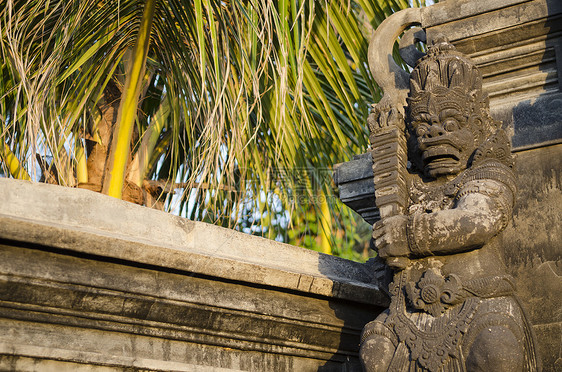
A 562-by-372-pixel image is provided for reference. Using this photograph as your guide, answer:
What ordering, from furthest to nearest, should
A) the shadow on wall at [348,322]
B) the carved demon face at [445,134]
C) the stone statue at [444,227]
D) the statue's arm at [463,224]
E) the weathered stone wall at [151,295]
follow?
the shadow on wall at [348,322] < the carved demon face at [445,134] < the statue's arm at [463,224] < the stone statue at [444,227] < the weathered stone wall at [151,295]

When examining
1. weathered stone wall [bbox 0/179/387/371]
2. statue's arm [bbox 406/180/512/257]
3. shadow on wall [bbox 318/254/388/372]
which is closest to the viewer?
weathered stone wall [bbox 0/179/387/371]

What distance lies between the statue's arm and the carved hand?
0.03m

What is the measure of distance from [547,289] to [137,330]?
1.87m

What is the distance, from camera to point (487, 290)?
273 cm

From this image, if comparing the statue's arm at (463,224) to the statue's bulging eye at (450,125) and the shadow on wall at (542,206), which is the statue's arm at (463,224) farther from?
the shadow on wall at (542,206)

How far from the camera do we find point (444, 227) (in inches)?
110

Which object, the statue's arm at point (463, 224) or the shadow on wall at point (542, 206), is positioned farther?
the shadow on wall at point (542, 206)

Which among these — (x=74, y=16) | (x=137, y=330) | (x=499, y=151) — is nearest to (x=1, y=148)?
(x=74, y=16)

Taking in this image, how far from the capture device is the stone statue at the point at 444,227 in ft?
8.70

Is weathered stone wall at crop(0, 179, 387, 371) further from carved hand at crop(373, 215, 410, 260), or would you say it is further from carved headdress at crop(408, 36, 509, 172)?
carved headdress at crop(408, 36, 509, 172)

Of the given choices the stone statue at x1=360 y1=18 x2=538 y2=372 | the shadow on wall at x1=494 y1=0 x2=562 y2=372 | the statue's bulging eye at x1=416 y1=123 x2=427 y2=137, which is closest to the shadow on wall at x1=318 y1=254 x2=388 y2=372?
the stone statue at x1=360 y1=18 x2=538 y2=372

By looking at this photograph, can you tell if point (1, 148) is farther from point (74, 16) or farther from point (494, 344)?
point (494, 344)

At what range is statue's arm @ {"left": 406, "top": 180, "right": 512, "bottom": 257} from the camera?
2.78m

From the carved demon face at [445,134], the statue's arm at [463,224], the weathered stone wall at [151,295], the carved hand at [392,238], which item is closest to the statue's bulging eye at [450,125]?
the carved demon face at [445,134]
